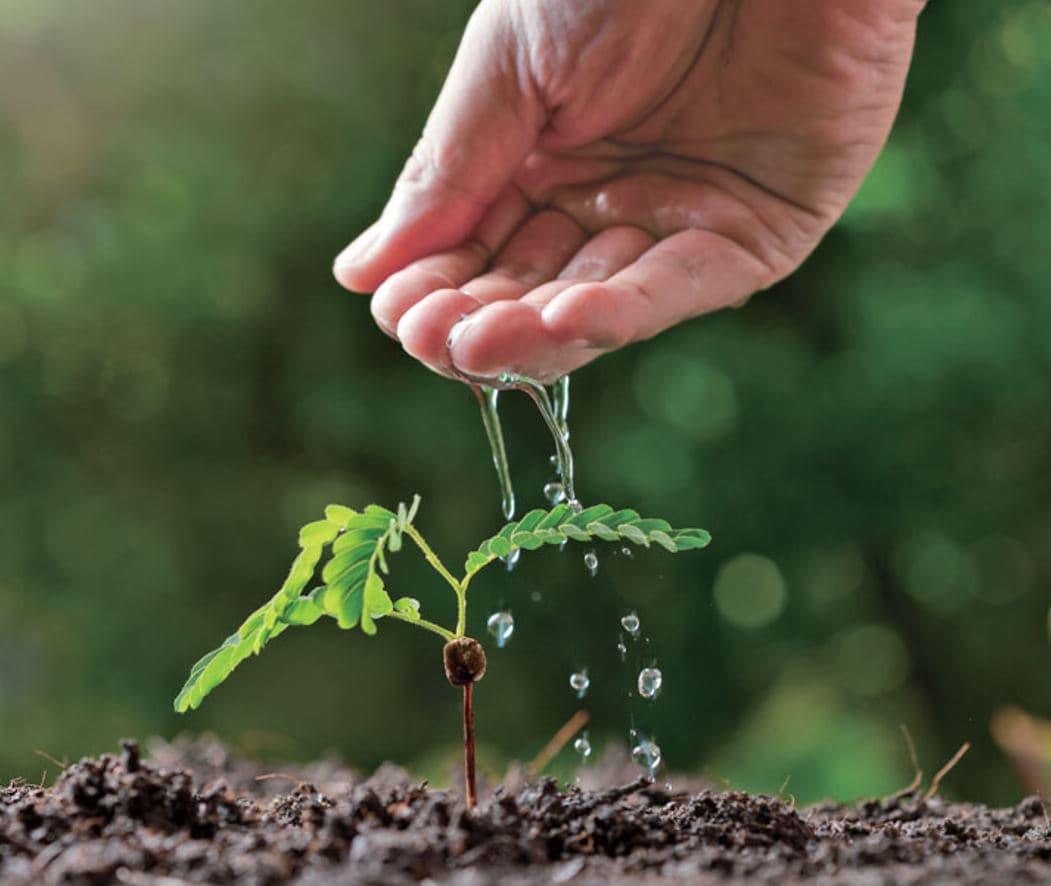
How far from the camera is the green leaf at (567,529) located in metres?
0.90

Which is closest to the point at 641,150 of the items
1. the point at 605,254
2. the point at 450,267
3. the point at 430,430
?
the point at 605,254

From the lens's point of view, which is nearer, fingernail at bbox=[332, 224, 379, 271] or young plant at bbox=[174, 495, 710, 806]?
young plant at bbox=[174, 495, 710, 806]

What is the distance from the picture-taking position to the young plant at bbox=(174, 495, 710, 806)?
2.90 ft

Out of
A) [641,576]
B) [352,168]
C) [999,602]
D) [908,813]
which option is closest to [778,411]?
[641,576]

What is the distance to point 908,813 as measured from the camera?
117 centimetres

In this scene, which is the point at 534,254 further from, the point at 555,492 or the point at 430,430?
the point at 430,430

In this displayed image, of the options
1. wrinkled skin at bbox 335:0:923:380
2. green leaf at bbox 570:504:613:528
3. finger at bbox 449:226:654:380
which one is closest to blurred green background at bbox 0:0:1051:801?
wrinkled skin at bbox 335:0:923:380

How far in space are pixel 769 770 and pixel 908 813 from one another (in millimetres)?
1519

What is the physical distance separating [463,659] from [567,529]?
0.14 metres

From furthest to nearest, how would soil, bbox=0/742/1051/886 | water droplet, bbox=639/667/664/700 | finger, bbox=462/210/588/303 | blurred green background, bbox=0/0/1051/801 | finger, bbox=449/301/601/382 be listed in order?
blurred green background, bbox=0/0/1051/801, finger, bbox=462/210/588/303, water droplet, bbox=639/667/664/700, finger, bbox=449/301/601/382, soil, bbox=0/742/1051/886

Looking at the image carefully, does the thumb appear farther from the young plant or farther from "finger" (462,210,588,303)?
the young plant

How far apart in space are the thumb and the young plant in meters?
0.49

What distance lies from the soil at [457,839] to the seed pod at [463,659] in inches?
3.8

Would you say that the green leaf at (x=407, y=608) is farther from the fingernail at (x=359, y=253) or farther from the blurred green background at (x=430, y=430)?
the blurred green background at (x=430, y=430)
